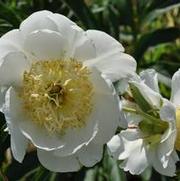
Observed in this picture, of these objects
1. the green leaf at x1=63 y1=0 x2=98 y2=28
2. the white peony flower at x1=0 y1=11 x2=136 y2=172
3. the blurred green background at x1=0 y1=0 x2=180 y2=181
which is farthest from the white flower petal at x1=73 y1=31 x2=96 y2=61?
the green leaf at x1=63 y1=0 x2=98 y2=28

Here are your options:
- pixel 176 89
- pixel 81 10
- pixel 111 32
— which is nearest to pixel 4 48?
pixel 176 89

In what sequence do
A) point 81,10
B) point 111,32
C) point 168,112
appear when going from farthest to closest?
point 111,32 < point 81,10 < point 168,112

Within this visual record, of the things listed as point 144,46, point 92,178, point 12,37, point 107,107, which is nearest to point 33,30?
point 12,37

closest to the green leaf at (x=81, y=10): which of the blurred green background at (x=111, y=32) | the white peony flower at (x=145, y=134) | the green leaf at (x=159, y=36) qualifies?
the blurred green background at (x=111, y=32)

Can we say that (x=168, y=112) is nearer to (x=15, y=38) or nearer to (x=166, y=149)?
(x=166, y=149)

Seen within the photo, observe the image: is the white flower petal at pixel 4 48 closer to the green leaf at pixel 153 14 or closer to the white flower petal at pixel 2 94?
the white flower petal at pixel 2 94

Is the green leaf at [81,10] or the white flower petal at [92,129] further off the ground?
the white flower petal at [92,129]
